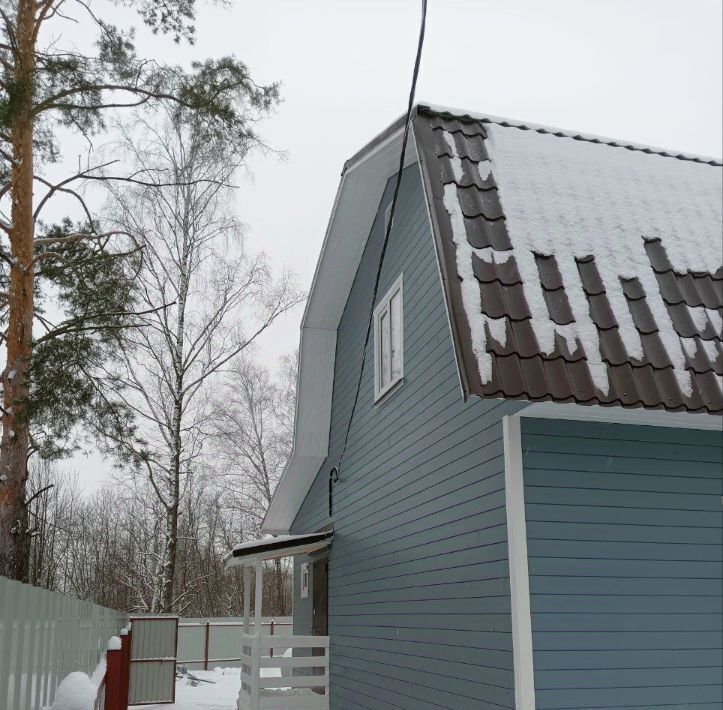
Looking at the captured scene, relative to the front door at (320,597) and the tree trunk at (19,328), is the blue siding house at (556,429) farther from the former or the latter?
the tree trunk at (19,328)

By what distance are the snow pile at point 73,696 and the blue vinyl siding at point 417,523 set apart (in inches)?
108

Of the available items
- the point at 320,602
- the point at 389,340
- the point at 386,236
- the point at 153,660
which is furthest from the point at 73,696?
the point at 153,660

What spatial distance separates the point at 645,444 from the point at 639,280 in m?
1.17

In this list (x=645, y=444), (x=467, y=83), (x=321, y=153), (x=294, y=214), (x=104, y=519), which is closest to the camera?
(x=645, y=444)

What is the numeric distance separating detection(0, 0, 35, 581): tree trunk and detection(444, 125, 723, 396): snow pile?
17.8ft

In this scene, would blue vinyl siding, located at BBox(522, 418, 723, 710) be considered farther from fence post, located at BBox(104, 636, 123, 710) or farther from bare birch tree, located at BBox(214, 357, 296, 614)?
bare birch tree, located at BBox(214, 357, 296, 614)

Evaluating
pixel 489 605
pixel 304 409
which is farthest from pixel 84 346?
pixel 489 605

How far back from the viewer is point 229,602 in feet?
103

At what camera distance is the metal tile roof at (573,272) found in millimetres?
5277

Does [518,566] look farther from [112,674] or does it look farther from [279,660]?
[279,660]

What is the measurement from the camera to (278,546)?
9977 millimetres

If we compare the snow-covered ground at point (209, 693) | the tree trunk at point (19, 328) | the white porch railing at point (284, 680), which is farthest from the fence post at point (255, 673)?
the snow-covered ground at point (209, 693)

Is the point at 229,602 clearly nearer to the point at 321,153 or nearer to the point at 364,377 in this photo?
the point at 364,377

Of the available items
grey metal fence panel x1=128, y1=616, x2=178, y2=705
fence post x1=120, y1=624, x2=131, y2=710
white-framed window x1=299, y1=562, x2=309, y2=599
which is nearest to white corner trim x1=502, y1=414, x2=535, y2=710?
fence post x1=120, y1=624, x2=131, y2=710
